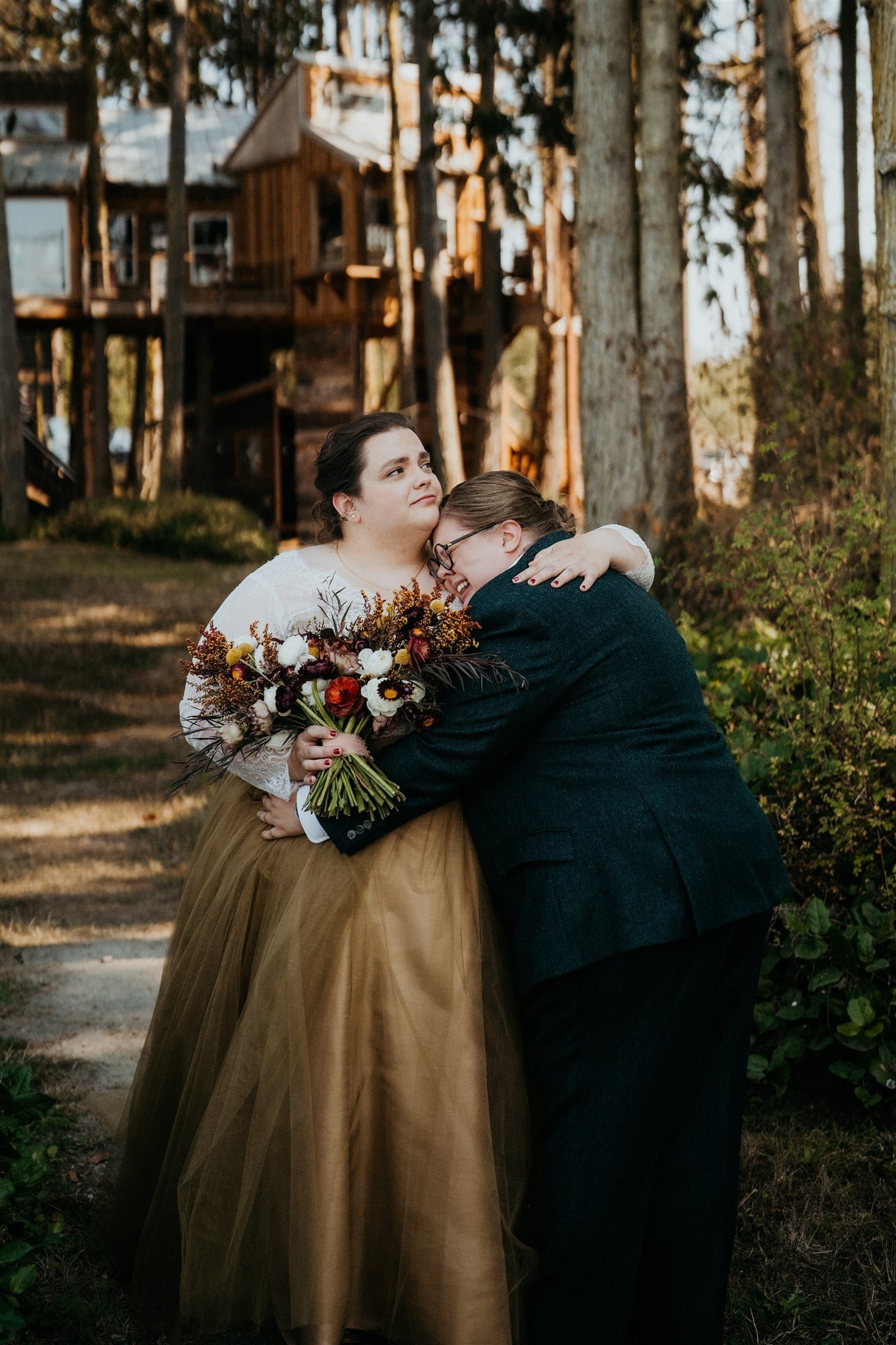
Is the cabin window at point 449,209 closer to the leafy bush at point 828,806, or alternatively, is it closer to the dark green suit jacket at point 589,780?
the leafy bush at point 828,806

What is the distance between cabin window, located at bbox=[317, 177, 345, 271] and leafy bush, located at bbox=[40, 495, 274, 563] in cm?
671

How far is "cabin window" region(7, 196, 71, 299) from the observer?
23.7m

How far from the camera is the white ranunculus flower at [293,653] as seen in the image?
9.64 feet

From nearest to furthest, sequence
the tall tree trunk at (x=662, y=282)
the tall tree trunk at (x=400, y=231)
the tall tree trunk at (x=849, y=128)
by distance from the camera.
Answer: the tall tree trunk at (x=662, y=282)
the tall tree trunk at (x=849, y=128)
the tall tree trunk at (x=400, y=231)

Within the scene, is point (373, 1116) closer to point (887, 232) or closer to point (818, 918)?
point (818, 918)

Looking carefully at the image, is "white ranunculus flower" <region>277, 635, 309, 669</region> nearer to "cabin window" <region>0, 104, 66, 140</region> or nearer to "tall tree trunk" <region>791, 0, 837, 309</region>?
"tall tree trunk" <region>791, 0, 837, 309</region>

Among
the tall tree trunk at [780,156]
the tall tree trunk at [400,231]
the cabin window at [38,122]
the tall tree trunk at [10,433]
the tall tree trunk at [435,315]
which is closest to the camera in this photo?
the tall tree trunk at [780,156]

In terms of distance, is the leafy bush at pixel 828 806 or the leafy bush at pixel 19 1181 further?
the leafy bush at pixel 828 806

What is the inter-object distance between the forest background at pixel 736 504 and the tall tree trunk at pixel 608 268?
20 mm

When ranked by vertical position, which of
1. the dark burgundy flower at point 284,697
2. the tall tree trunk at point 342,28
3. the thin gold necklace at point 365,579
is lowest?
the dark burgundy flower at point 284,697

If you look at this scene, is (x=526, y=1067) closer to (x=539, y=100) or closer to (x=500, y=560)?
(x=500, y=560)

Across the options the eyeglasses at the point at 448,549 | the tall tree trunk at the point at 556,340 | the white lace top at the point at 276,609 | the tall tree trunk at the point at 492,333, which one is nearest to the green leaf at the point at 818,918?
the white lace top at the point at 276,609

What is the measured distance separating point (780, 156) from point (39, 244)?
15769mm

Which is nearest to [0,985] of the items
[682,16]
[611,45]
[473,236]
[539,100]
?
[611,45]
